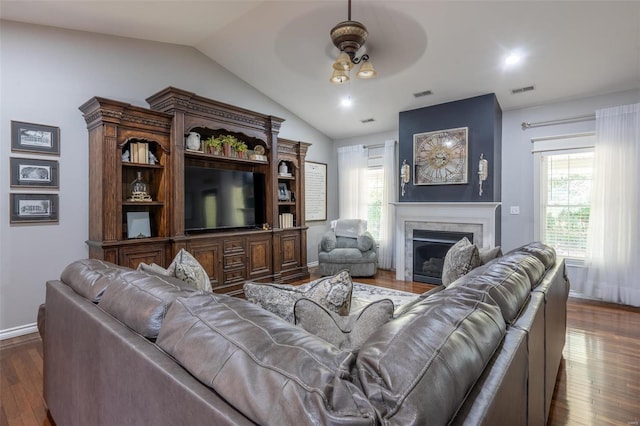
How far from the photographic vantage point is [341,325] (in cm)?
121

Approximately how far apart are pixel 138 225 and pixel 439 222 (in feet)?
13.0

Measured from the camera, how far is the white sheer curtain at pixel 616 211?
3.74 m

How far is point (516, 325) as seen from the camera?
3.81 ft

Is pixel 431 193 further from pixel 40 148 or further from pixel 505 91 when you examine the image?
pixel 40 148

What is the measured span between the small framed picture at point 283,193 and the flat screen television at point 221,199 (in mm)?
447

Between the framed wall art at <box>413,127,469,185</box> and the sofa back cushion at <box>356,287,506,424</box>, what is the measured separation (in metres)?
4.05

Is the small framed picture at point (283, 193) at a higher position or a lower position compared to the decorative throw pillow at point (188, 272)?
higher

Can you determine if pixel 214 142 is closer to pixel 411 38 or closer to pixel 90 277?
pixel 411 38

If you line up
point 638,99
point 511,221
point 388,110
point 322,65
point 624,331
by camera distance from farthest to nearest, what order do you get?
point 388,110
point 511,221
point 322,65
point 638,99
point 624,331

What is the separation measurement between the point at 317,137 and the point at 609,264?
187 inches

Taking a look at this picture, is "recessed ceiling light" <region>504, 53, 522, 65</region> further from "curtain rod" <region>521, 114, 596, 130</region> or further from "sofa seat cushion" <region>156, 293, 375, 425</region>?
"sofa seat cushion" <region>156, 293, 375, 425</region>

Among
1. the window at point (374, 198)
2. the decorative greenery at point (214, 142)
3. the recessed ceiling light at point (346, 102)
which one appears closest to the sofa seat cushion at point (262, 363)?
the decorative greenery at point (214, 142)

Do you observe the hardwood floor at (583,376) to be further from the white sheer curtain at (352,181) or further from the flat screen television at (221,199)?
the white sheer curtain at (352,181)

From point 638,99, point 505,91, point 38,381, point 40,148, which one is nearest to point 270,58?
point 40,148
